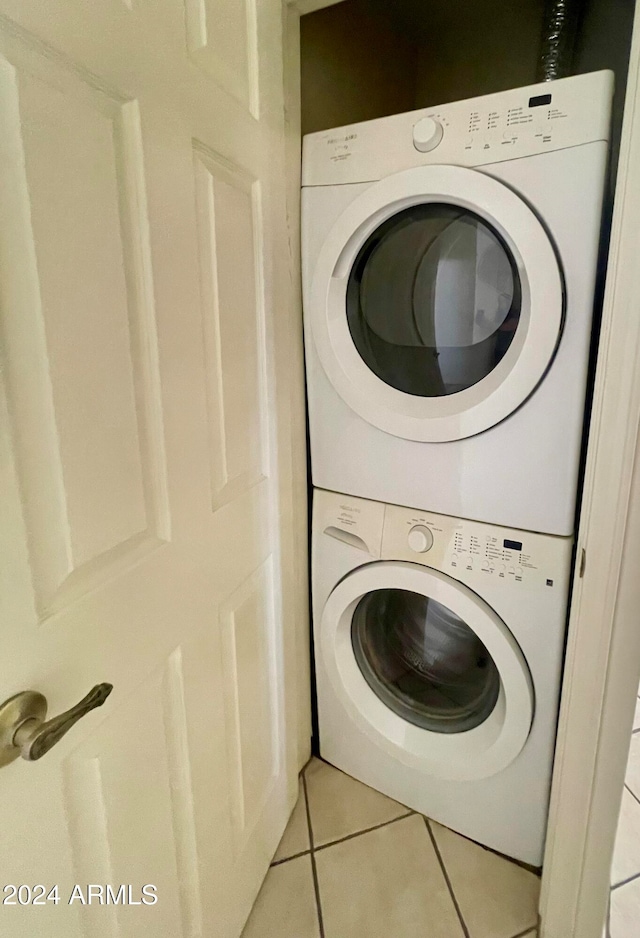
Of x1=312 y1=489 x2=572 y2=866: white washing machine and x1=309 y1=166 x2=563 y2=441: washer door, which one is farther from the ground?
x1=309 y1=166 x2=563 y2=441: washer door

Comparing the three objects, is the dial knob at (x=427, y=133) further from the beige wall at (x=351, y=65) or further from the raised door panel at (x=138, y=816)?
the raised door panel at (x=138, y=816)

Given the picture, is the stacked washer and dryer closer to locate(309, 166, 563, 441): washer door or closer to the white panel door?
locate(309, 166, 563, 441): washer door

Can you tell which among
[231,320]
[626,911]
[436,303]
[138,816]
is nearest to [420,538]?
[436,303]

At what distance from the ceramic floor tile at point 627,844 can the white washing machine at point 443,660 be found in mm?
219

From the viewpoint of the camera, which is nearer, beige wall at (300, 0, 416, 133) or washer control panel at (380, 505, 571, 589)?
washer control panel at (380, 505, 571, 589)

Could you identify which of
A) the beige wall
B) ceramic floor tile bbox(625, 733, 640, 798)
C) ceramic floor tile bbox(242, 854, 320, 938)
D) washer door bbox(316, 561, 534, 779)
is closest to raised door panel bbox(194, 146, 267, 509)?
washer door bbox(316, 561, 534, 779)

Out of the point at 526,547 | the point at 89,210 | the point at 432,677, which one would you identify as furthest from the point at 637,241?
the point at 432,677

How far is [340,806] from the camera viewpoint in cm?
138

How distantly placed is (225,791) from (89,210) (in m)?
0.96

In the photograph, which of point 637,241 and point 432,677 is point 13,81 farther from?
point 432,677

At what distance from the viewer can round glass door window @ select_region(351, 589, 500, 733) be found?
123 cm

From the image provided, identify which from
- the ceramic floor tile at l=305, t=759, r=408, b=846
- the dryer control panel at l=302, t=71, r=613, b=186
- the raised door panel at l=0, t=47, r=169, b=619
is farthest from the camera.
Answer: the ceramic floor tile at l=305, t=759, r=408, b=846

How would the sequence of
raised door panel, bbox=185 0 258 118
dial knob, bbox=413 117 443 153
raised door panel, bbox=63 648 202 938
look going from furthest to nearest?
1. dial knob, bbox=413 117 443 153
2. raised door panel, bbox=185 0 258 118
3. raised door panel, bbox=63 648 202 938

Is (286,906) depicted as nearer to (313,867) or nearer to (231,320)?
(313,867)
